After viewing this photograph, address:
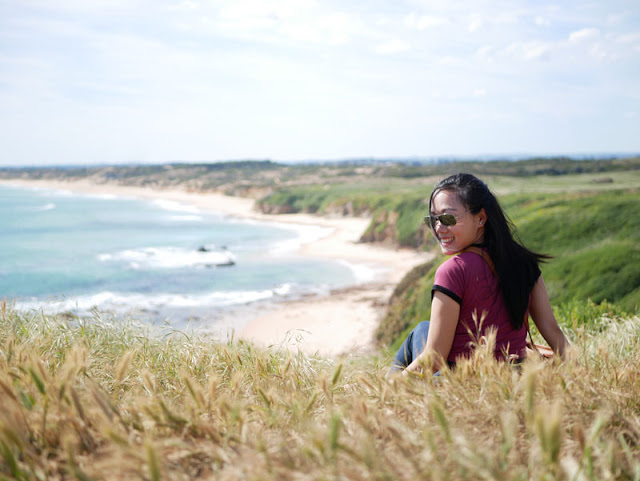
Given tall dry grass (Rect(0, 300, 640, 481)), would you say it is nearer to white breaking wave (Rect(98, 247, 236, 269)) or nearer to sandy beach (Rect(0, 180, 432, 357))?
sandy beach (Rect(0, 180, 432, 357))

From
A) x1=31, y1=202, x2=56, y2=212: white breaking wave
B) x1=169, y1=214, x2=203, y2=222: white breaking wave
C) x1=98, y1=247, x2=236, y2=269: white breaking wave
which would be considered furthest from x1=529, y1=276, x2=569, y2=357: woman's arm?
x1=31, y1=202, x2=56, y2=212: white breaking wave

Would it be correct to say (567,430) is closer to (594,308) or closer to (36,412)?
(36,412)

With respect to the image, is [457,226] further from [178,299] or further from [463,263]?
[178,299]

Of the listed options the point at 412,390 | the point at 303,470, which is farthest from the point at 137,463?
the point at 412,390

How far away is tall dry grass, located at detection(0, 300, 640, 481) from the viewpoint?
1.80m

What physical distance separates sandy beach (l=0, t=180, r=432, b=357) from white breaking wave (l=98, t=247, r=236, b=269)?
6.34 meters

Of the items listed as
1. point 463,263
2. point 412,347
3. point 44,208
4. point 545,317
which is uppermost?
point 463,263

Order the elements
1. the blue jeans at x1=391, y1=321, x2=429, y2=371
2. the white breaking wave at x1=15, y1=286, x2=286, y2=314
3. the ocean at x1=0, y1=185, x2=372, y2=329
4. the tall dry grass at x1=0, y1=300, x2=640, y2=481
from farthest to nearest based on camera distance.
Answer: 1. the ocean at x1=0, y1=185, x2=372, y2=329
2. the white breaking wave at x1=15, y1=286, x2=286, y2=314
3. the blue jeans at x1=391, y1=321, x2=429, y2=371
4. the tall dry grass at x1=0, y1=300, x2=640, y2=481

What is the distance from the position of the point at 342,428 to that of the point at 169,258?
37010mm

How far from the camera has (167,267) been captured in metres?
34.2

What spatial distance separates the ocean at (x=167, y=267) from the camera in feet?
80.1

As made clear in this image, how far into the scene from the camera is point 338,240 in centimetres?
4394

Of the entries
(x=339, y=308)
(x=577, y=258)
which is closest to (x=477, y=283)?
(x=577, y=258)

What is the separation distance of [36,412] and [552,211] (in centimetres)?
1801
